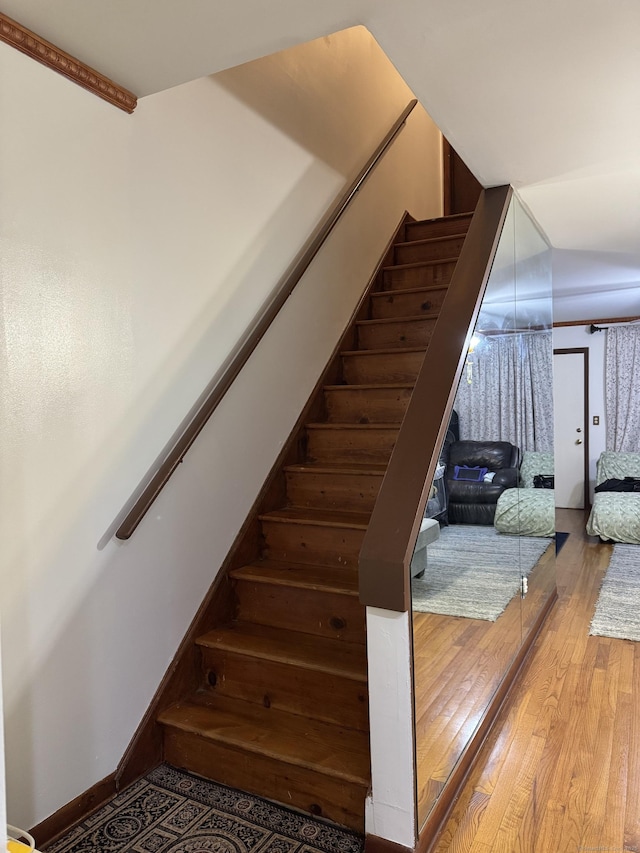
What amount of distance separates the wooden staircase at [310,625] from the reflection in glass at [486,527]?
314mm

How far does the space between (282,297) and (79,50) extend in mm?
1222

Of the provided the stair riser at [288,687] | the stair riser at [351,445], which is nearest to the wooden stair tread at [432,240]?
the stair riser at [351,445]

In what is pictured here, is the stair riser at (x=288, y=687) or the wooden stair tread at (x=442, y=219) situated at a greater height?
the wooden stair tread at (x=442, y=219)

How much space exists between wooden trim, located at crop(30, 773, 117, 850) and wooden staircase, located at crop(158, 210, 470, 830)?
0.83 ft

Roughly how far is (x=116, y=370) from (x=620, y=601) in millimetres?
3378

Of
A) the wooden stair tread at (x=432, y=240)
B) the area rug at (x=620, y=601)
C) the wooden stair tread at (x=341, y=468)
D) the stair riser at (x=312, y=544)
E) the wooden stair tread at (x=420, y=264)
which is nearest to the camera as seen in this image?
the stair riser at (x=312, y=544)

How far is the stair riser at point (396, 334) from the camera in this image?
10.9 feet

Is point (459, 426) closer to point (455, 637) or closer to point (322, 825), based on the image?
point (455, 637)

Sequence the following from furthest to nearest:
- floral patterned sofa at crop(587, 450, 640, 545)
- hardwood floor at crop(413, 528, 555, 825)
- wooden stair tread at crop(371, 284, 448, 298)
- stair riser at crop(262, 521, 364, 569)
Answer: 1. floral patterned sofa at crop(587, 450, 640, 545)
2. wooden stair tread at crop(371, 284, 448, 298)
3. stair riser at crop(262, 521, 364, 569)
4. hardwood floor at crop(413, 528, 555, 825)

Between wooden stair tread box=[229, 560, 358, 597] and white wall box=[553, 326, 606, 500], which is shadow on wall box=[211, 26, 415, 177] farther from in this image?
white wall box=[553, 326, 606, 500]

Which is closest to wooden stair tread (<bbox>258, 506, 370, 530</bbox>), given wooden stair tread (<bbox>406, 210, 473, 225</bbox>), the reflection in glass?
the reflection in glass

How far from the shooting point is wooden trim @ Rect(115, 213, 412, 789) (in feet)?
6.49

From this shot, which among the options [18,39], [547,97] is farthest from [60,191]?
[547,97]

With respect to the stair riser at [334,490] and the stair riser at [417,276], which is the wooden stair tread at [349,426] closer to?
the stair riser at [334,490]
